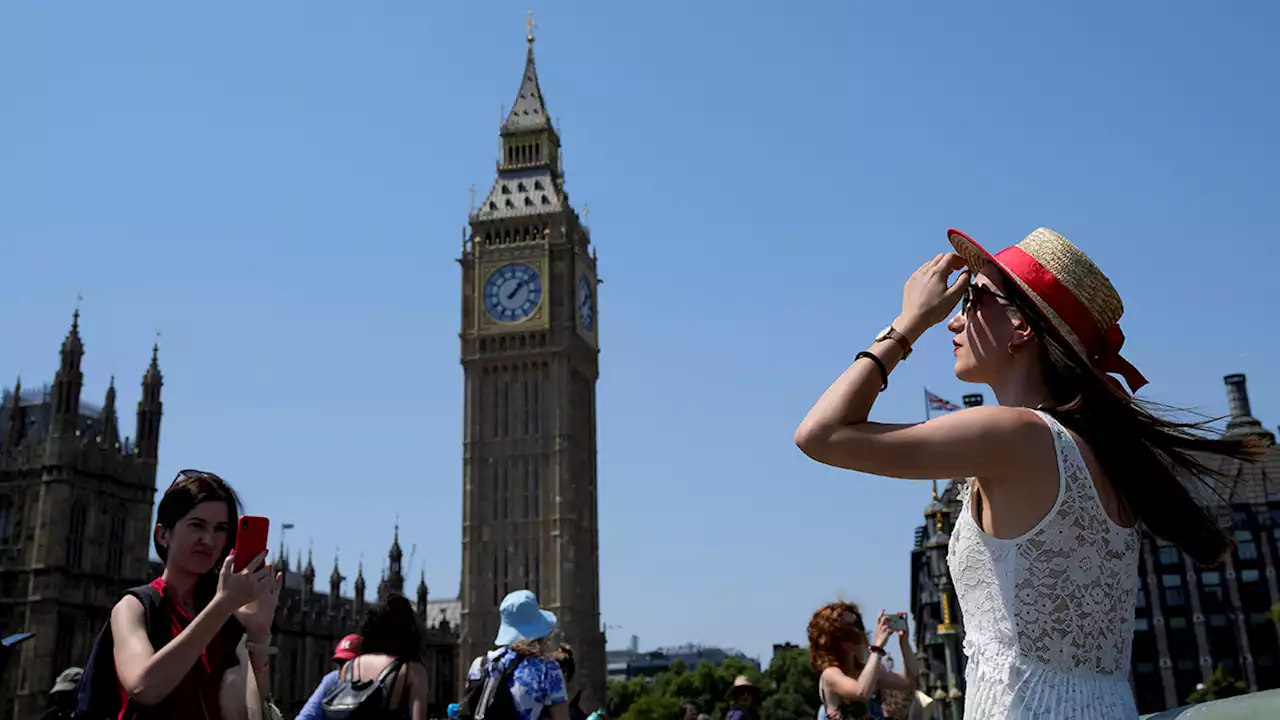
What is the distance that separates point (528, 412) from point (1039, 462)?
64228 millimetres

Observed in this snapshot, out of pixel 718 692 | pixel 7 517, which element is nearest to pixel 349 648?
pixel 7 517

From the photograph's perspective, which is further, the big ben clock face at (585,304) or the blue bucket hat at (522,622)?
the big ben clock face at (585,304)

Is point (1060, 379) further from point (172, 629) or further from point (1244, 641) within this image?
point (1244, 641)

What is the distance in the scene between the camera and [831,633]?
607 centimetres

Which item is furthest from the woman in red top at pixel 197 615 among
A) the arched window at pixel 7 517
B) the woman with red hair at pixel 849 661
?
the arched window at pixel 7 517

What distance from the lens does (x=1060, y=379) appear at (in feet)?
8.27

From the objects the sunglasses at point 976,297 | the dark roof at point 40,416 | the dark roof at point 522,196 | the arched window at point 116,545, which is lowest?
the sunglasses at point 976,297

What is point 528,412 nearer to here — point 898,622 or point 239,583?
point 898,622

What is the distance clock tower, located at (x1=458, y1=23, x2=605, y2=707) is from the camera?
63719 mm

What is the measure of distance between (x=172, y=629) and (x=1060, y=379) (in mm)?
2452

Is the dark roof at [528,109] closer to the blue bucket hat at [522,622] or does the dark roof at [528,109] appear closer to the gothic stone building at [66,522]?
the gothic stone building at [66,522]

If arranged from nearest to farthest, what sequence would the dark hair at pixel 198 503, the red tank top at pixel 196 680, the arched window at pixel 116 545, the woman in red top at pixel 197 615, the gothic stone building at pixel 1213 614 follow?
1. the woman in red top at pixel 197 615
2. the red tank top at pixel 196 680
3. the dark hair at pixel 198 503
4. the arched window at pixel 116 545
5. the gothic stone building at pixel 1213 614

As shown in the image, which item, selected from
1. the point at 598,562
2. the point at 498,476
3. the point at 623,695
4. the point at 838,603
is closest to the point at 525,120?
the point at 498,476

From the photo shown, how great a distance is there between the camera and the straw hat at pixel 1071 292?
2.50m
